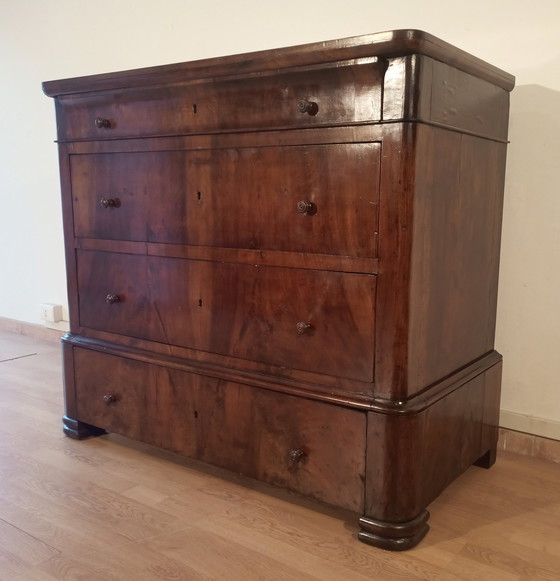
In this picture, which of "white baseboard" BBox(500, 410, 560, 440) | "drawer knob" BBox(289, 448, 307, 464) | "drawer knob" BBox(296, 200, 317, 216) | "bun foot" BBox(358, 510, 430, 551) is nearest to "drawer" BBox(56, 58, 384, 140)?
"drawer knob" BBox(296, 200, 317, 216)

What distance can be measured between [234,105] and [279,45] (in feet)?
2.99

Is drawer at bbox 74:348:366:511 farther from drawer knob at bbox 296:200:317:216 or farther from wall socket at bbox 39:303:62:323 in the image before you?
wall socket at bbox 39:303:62:323

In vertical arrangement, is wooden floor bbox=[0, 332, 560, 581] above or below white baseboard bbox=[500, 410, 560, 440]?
below

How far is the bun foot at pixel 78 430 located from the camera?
2.10 m

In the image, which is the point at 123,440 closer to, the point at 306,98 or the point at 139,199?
the point at 139,199

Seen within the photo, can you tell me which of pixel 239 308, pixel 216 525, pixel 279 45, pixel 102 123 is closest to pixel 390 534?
pixel 216 525

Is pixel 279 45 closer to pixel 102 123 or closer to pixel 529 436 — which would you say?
pixel 102 123

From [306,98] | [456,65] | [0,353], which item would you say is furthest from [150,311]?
[0,353]

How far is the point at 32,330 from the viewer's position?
3.52 metres

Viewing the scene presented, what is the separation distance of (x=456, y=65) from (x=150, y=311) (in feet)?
3.52

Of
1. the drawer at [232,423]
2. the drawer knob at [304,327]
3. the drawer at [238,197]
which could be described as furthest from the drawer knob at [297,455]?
the drawer at [238,197]

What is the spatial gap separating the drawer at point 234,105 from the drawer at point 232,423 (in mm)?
688

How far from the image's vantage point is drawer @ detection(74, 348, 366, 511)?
1.52 meters

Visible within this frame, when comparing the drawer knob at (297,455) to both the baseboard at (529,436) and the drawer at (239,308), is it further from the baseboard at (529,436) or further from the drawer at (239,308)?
the baseboard at (529,436)
